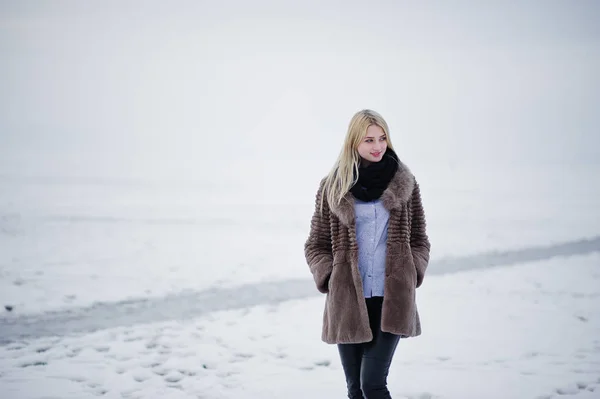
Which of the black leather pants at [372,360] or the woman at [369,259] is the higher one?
the woman at [369,259]

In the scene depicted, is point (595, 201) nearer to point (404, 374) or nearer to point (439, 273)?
point (439, 273)

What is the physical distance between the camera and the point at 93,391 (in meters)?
3.97

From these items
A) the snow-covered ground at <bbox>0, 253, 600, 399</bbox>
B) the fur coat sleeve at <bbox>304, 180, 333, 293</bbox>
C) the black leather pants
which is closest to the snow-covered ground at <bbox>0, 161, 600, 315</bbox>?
the snow-covered ground at <bbox>0, 253, 600, 399</bbox>

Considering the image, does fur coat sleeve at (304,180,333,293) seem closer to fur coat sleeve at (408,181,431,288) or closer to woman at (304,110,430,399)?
woman at (304,110,430,399)

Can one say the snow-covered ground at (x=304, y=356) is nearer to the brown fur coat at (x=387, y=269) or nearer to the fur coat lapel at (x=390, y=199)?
the brown fur coat at (x=387, y=269)

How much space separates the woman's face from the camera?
2.64 meters

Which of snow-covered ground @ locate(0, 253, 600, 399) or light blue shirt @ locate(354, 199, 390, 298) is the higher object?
light blue shirt @ locate(354, 199, 390, 298)

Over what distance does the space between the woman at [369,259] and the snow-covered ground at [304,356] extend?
4.81 ft

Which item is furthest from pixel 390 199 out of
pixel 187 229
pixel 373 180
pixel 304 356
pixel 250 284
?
pixel 187 229

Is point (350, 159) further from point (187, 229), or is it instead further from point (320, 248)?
point (187, 229)

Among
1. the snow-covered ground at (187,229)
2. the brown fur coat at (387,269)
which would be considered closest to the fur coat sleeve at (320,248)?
the brown fur coat at (387,269)

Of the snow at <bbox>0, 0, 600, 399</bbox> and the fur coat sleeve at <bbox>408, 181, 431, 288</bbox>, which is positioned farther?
the snow at <bbox>0, 0, 600, 399</bbox>

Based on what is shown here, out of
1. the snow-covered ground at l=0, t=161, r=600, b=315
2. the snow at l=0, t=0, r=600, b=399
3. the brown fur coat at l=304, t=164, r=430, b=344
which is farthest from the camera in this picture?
the snow-covered ground at l=0, t=161, r=600, b=315

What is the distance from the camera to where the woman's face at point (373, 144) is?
2.64m
